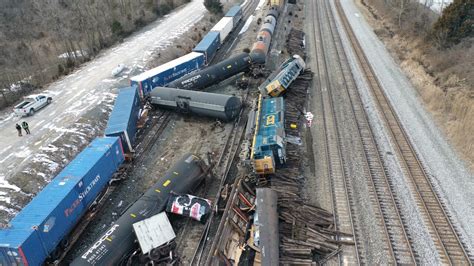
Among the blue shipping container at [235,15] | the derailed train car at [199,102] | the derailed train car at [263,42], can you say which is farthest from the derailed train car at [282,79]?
the blue shipping container at [235,15]

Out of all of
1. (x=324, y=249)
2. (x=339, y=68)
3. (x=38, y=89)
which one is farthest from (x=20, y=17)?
(x=324, y=249)

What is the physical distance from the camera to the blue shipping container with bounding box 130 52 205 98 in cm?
3724

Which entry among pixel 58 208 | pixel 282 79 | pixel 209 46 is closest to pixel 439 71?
pixel 282 79

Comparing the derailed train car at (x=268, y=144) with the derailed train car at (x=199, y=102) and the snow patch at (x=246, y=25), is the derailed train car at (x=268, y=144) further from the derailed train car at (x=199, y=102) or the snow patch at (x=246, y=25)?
the snow patch at (x=246, y=25)

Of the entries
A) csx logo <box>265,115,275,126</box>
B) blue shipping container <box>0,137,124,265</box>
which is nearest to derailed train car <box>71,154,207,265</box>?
blue shipping container <box>0,137,124,265</box>

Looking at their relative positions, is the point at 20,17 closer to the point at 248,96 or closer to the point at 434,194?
the point at 248,96

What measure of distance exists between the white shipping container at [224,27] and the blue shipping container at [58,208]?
116ft

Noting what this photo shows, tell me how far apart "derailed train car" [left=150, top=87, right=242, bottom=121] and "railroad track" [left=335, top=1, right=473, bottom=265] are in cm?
1477

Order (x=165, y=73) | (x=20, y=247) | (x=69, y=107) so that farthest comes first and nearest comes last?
1. (x=165, y=73)
2. (x=69, y=107)
3. (x=20, y=247)

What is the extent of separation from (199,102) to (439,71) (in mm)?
27952

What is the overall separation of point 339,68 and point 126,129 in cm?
2921

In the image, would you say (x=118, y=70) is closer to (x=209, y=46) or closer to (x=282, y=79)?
(x=209, y=46)

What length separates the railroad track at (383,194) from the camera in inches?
770

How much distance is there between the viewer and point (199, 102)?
3303 cm
